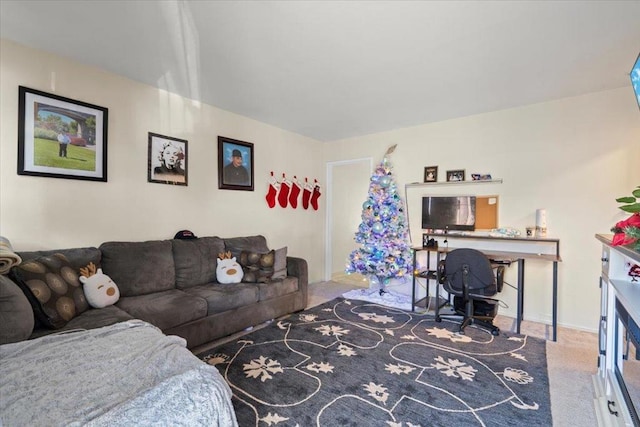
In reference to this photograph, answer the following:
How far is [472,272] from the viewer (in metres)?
2.88

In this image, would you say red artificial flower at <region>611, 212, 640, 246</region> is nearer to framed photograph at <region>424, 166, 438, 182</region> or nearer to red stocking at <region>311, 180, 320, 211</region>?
framed photograph at <region>424, 166, 438, 182</region>

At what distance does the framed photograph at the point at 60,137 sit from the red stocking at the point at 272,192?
2.05 m

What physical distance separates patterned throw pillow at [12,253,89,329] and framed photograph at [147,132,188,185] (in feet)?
4.01

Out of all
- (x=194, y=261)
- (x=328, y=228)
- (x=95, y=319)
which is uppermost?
(x=328, y=228)

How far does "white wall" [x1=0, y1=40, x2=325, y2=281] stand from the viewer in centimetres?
229

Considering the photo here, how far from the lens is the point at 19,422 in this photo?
94 cm

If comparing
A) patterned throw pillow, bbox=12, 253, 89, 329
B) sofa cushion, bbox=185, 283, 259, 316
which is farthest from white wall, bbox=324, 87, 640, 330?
patterned throw pillow, bbox=12, 253, 89, 329

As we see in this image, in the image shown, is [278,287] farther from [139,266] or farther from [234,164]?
[234,164]

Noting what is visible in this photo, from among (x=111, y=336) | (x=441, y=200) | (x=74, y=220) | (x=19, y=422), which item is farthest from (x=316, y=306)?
(x=19, y=422)

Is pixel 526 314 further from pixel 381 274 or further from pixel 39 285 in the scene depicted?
pixel 39 285

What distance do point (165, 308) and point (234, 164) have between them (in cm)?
208

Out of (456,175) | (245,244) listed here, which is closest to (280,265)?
(245,244)

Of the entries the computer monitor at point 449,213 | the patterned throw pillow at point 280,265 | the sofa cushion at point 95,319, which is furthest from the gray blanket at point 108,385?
the computer monitor at point 449,213

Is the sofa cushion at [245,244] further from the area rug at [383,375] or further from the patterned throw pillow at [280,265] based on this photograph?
the area rug at [383,375]
